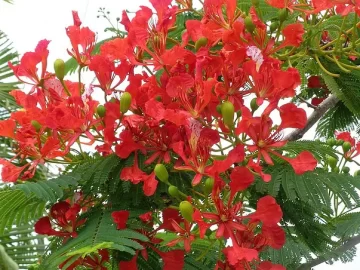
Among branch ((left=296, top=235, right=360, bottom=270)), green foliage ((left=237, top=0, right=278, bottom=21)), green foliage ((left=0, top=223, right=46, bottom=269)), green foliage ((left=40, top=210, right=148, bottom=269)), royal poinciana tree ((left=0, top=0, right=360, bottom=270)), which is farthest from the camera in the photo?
green foliage ((left=0, top=223, right=46, bottom=269))

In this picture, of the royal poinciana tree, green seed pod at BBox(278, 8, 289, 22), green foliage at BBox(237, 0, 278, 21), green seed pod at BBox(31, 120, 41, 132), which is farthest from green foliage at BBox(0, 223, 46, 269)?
green seed pod at BBox(278, 8, 289, 22)

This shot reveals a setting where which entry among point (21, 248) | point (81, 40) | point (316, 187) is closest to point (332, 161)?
point (316, 187)

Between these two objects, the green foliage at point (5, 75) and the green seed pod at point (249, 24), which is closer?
the green seed pod at point (249, 24)

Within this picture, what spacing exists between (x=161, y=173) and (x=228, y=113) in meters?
0.13

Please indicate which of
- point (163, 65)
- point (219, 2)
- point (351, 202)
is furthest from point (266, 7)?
point (351, 202)

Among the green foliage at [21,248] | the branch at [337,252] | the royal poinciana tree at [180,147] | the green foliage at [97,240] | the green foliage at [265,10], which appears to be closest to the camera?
the green foliage at [97,240]

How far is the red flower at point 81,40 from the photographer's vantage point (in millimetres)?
1260

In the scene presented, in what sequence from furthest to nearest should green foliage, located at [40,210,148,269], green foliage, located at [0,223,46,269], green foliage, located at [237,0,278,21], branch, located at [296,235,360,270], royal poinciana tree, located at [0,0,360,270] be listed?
green foliage, located at [0,223,46,269], branch, located at [296,235,360,270], green foliage, located at [237,0,278,21], royal poinciana tree, located at [0,0,360,270], green foliage, located at [40,210,148,269]

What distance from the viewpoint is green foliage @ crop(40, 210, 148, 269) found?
991 millimetres

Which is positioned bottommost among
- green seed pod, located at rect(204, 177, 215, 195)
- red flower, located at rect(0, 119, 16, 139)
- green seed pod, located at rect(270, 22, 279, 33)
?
green seed pod, located at rect(204, 177, 215, 195)

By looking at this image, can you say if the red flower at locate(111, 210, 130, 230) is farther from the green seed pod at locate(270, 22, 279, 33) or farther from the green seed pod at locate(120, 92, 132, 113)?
the green seed pod at locate(270, 22, 279, 33)

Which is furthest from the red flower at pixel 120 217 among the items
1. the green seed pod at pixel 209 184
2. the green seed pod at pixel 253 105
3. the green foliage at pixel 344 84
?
the green foliage at pixel 344 84

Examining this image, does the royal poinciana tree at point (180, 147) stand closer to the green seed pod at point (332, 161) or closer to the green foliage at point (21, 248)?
the green seed pod at point (332, 161)

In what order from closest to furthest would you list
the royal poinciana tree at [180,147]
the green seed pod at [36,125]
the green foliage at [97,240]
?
the green foliage at [97,240], the royal poinciana tree at [180,147], the green seed pod at [36,125]
